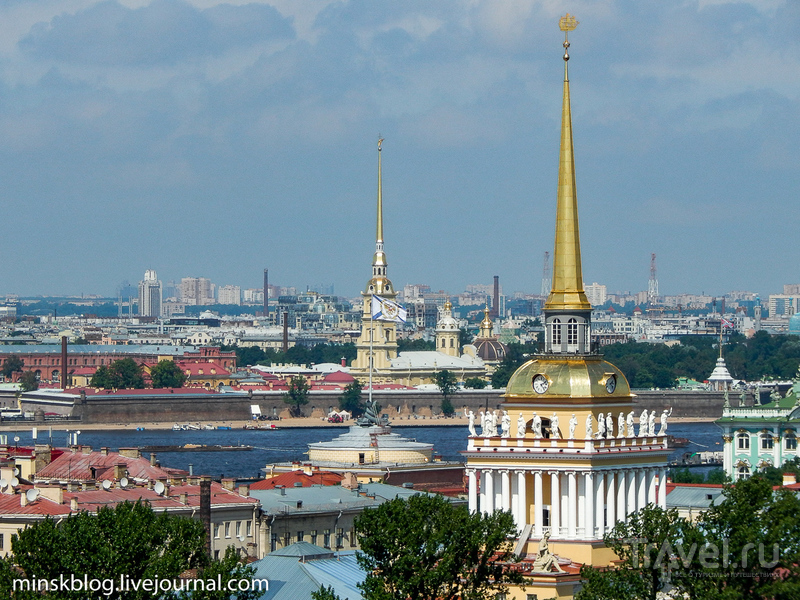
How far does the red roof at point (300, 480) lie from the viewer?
52.8 metres

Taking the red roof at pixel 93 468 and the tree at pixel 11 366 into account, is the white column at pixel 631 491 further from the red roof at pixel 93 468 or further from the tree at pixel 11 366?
the tree at pixel 11 366

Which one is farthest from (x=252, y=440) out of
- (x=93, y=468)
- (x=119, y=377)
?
(x=93, y=468)

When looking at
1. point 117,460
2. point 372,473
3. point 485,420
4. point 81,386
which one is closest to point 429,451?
point 372,473

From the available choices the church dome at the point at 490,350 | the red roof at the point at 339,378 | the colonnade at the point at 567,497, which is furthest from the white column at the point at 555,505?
the church dome at the point at 490,350

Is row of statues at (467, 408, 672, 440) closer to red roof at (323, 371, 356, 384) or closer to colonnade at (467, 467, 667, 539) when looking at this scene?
colonnade at (467, 467, 667, 539)

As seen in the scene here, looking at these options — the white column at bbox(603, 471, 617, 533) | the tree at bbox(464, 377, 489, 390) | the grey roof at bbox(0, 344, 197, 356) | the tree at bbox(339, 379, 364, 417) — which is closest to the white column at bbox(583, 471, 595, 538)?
the white column at bbox(603, 471, 617, 533)

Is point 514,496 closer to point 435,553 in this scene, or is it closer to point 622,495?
point 622,495

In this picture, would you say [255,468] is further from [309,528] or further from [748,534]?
[748,534]

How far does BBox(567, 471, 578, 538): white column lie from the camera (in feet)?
99.9

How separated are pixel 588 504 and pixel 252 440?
316ft

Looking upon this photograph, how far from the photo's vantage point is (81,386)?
16900 centimetres

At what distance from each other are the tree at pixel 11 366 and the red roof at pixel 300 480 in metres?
128

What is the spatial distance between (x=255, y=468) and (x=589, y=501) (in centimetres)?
5972

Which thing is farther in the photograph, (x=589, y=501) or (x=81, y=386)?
(x=81, y=386)
